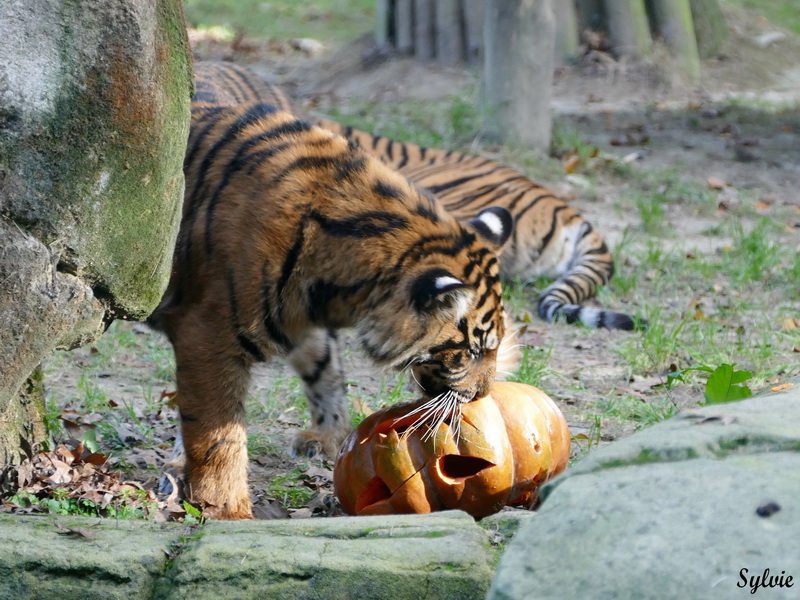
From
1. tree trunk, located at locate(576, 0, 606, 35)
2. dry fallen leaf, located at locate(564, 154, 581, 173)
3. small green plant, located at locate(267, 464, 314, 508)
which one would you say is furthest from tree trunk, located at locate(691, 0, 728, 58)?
small green plant, located at locate(267, 464, 314, 508)

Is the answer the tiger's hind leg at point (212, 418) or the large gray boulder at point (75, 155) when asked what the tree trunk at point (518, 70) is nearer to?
the tiger's hind leg at point (212, 418)

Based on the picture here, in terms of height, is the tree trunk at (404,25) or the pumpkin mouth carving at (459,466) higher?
the tree trunk at (404,25)

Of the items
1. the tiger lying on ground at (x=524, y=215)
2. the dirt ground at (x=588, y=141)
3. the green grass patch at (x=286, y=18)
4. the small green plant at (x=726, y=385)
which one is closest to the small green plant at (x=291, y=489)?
the dirt ground at (x=588, y=141)

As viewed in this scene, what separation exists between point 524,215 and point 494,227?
3.33m

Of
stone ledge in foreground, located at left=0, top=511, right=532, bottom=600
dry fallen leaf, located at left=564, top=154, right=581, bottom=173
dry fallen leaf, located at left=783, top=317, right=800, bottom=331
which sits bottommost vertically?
dry fallen leaf, located at left=783, top=317, right=800, bottom=331

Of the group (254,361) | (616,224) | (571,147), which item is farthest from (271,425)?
(571,147)

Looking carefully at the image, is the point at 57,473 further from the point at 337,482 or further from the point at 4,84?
the point at 4,84

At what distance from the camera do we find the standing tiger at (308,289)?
11.9ft

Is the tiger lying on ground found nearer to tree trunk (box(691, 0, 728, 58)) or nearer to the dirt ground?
the dirt ground

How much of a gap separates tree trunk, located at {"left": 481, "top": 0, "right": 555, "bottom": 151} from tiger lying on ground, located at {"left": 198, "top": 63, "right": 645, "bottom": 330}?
1384mm

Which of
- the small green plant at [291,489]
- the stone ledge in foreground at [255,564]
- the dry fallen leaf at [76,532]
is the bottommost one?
the small green plant at [291,489]

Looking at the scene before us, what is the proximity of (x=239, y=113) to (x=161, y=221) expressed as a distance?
4.16ft

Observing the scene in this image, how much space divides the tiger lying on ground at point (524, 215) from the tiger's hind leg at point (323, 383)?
213 cm

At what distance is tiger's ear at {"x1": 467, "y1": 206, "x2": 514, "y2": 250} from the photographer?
4113 mm
